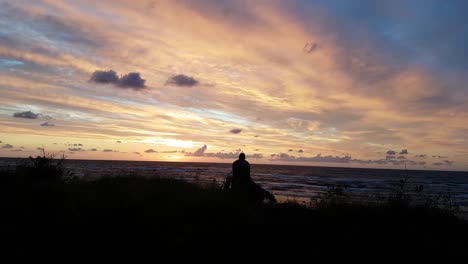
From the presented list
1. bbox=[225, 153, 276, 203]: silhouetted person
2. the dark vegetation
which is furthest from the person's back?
→ the dark vegetation

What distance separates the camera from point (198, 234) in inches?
282

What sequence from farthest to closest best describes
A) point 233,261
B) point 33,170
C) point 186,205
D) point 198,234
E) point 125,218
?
point 33,170, point 186,205, point 125,218, point 198,234, point 233,261

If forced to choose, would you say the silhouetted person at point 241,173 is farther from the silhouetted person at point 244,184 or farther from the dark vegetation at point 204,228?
the dark vegetation at point 204,228

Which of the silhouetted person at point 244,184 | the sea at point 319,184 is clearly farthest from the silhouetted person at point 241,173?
the sea at point 319,184

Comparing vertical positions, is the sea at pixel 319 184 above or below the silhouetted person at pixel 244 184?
below

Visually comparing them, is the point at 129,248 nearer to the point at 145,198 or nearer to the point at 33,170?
the point at 145,198

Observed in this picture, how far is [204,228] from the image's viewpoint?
294 inches

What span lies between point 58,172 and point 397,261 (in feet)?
47.6

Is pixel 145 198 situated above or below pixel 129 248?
above

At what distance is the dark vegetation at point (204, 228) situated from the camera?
263 inches

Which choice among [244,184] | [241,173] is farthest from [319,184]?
[244,184]

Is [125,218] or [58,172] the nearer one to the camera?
[125,218]

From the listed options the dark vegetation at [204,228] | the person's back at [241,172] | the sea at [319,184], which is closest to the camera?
the dark vegetation at [204,228]

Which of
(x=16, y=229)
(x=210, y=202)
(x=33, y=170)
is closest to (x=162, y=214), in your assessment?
(x=210, y=202)
